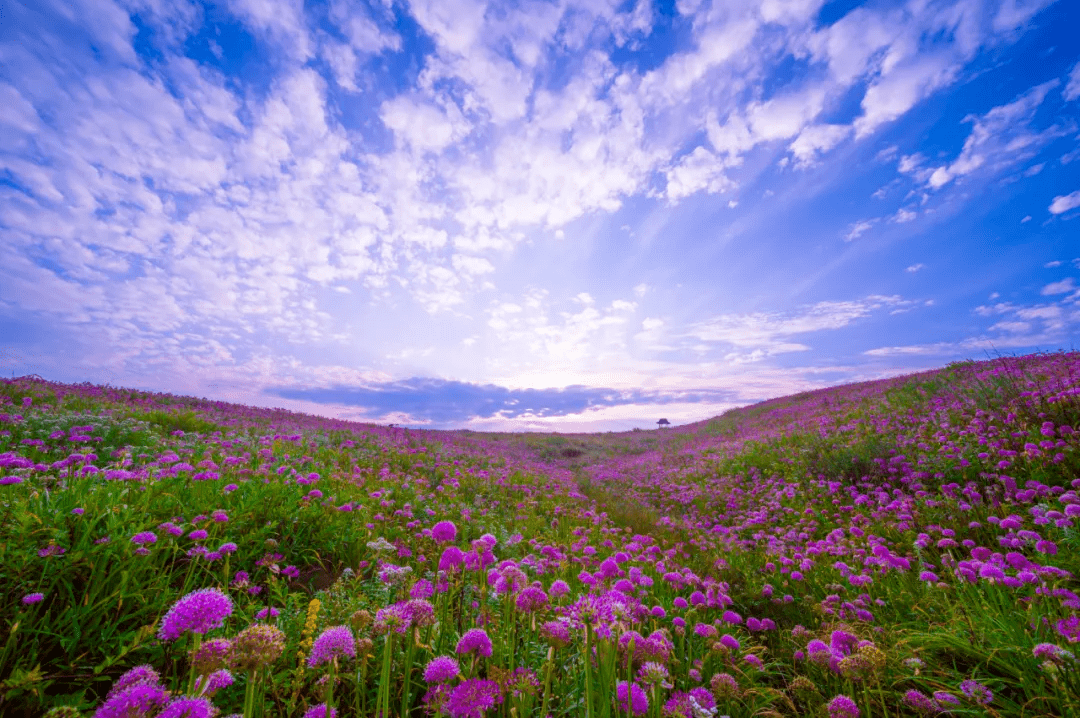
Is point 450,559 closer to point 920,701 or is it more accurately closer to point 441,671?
point 441,671

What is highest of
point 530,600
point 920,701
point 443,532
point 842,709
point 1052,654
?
point 443,532

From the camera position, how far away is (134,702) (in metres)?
1.53

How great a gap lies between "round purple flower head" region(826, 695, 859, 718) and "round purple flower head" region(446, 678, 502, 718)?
5.93ft

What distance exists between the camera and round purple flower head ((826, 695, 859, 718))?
→ 219 centimetres

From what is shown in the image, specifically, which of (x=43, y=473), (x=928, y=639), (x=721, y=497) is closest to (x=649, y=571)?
(x=928, y=639)

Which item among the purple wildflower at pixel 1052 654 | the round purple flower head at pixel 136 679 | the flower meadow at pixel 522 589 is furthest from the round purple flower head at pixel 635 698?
the purple wildflower at pixel 1052 654

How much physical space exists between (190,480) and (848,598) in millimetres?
7631

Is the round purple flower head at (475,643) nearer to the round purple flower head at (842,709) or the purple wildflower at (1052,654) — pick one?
the round purple flower head at (842,709)

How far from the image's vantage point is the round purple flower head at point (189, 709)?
4.95ft

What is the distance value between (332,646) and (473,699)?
0.66m

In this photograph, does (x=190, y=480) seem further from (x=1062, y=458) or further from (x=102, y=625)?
(x=1062, y=458)

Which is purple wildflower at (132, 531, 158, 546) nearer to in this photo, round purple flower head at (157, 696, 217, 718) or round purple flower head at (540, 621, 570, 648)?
round purple flower head at (157, 696, 217, 718)

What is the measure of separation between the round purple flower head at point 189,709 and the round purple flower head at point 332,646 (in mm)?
364

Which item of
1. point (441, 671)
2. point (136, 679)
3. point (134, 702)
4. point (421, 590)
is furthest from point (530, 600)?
point (136, 679)
